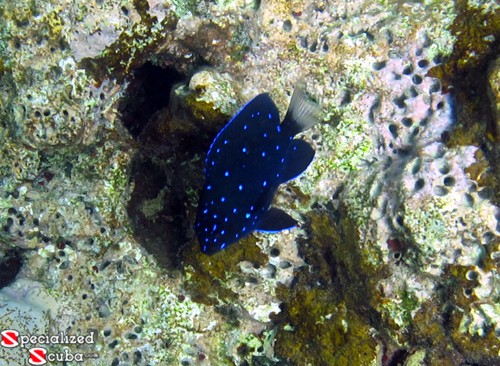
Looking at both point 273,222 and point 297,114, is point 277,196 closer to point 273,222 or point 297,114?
point 273,222

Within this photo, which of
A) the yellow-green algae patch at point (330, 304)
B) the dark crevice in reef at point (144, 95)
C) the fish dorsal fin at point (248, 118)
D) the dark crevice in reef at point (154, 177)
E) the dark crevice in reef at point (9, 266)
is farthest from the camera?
the dark crevice in reef at point (9, 266)

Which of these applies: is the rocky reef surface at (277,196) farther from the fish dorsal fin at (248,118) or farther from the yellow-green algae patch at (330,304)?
the fish dorsal fin at (248,118)

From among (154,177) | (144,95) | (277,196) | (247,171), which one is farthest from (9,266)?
(247,171)

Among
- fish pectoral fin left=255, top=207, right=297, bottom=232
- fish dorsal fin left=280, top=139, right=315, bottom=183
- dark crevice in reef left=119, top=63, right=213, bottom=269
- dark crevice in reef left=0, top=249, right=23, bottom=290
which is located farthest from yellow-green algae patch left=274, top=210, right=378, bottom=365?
dark crevice in reef left=0, top=249, right=23, bottom=290

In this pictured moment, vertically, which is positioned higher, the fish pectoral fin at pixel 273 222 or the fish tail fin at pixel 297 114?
the fish tail fin at pixel 297 114

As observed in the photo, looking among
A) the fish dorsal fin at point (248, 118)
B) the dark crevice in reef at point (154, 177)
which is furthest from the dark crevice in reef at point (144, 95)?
the fish dorsal fin at point (248, 118)

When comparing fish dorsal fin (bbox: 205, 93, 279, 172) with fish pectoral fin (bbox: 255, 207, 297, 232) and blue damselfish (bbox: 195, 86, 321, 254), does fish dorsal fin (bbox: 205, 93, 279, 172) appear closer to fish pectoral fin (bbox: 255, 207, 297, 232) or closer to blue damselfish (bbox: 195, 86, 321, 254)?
blue damselfish (bbox: 195, 86, 321, 254)

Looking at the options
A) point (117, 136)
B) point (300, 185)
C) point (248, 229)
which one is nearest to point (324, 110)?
point (300, 185)
